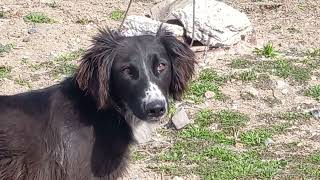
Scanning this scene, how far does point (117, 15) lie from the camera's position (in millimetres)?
11203

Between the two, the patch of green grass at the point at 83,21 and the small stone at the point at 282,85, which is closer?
the small stone at the point at 282,85

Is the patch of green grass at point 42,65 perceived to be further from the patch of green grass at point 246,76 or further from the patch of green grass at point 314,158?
the patch of green grass at point 314,158

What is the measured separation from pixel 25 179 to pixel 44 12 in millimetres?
6546

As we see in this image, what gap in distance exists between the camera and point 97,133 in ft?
16.7

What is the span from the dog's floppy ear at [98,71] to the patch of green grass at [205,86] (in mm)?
2727

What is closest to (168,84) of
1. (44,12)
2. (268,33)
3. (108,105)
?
(108,105)

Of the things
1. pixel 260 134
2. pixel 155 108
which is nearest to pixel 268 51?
pixel 260 134

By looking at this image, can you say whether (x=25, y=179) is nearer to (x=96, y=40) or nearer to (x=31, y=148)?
(x=31, y=148)

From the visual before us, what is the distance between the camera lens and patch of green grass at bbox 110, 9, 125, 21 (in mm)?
11055

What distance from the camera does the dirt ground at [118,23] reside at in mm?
7863

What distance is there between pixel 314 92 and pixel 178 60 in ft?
10.8

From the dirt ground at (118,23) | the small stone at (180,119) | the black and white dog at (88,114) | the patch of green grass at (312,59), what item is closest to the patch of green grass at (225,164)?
the dirt ground at (118,23)

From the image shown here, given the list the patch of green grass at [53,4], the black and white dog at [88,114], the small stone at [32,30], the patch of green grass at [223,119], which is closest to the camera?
the black and white dog at [88,114]

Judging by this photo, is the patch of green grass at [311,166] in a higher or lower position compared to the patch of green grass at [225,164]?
higher
